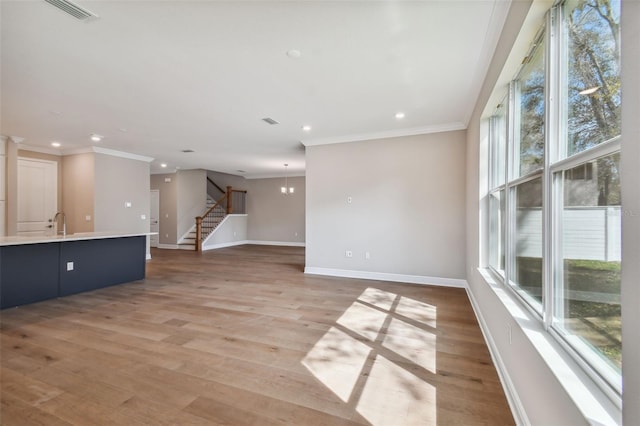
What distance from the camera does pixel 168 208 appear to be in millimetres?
9836

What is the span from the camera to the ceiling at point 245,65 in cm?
207

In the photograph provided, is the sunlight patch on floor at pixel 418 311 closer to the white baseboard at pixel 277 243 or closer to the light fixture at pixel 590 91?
the light fixture at pixel 590 91

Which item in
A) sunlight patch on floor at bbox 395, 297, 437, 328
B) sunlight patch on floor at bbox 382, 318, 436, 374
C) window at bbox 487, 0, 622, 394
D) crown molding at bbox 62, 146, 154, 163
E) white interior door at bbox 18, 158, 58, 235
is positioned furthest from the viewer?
crown molding at bbox 62, 146, 154, 163

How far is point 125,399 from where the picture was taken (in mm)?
1914

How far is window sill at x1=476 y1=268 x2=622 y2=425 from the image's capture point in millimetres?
943

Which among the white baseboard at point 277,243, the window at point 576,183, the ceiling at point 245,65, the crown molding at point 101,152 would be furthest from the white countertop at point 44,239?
the white baseboard at point 277,243

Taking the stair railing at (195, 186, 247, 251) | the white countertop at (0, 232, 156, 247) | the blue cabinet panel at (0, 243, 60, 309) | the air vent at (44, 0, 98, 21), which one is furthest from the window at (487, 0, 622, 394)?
the stair railing at (195, 186, 247, 251)

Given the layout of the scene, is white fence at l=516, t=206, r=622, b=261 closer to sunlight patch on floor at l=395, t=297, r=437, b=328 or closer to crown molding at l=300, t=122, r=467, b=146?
sunlight patch on floor at l=395, t=297, r=437, b=328

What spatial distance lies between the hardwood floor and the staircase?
209 inches

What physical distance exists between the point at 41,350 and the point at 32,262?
212cm

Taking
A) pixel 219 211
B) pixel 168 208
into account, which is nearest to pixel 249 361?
pixel 168 208

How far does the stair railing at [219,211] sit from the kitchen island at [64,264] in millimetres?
3945

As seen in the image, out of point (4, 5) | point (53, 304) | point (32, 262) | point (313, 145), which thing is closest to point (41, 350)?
point (53, 304)

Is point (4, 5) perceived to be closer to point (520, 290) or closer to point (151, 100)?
point (151, 100)
